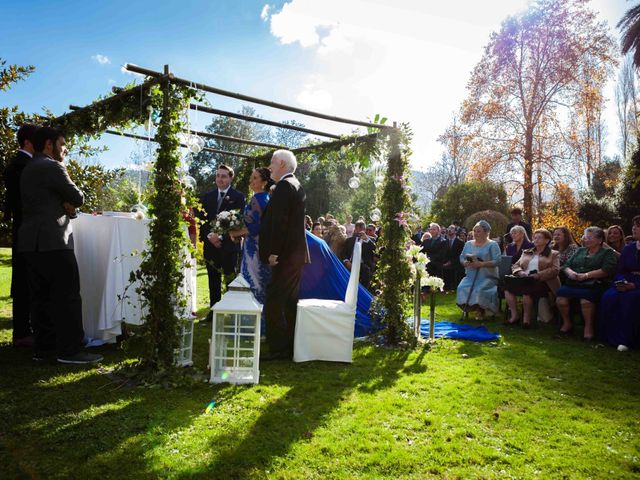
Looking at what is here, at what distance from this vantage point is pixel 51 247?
163 inches

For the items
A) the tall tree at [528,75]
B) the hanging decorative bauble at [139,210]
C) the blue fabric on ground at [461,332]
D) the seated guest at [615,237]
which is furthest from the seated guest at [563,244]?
the tall tree at [528,75]

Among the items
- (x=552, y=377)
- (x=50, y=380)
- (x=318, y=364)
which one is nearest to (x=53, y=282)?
(x=50, y=380)

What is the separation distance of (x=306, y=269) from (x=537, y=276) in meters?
3.78

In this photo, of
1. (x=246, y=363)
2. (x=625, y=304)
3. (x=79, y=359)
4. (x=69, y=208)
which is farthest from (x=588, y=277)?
(x=69, y=208)

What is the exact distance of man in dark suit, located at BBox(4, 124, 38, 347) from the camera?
488cm

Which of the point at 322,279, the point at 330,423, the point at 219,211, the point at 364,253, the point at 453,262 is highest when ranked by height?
the point at 219,211

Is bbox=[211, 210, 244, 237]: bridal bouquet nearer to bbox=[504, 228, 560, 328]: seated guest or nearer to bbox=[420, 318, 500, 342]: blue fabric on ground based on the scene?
bbox=[420, 318, 500, 342]: blue fabric on ground

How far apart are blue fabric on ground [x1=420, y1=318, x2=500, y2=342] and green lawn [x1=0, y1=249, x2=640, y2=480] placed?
1.43 meters

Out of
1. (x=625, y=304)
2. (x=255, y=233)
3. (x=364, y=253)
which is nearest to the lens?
(x=255, y=233)

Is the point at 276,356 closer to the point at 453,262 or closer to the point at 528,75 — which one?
the point at 453,262

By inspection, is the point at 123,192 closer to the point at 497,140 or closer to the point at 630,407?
the point at 630,407

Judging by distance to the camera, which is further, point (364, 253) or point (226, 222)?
point (364, 253)

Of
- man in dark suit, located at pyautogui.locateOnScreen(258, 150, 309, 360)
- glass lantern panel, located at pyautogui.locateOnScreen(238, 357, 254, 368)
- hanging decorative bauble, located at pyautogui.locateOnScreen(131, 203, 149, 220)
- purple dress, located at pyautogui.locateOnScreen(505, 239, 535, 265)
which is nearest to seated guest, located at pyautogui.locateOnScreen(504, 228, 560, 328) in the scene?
purple dress, located at pyautogui.locateOnScreen(505, 239, 535, 265)

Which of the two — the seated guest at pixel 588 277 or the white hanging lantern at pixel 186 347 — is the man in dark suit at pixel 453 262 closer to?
the seated guest at pixel 588 277
